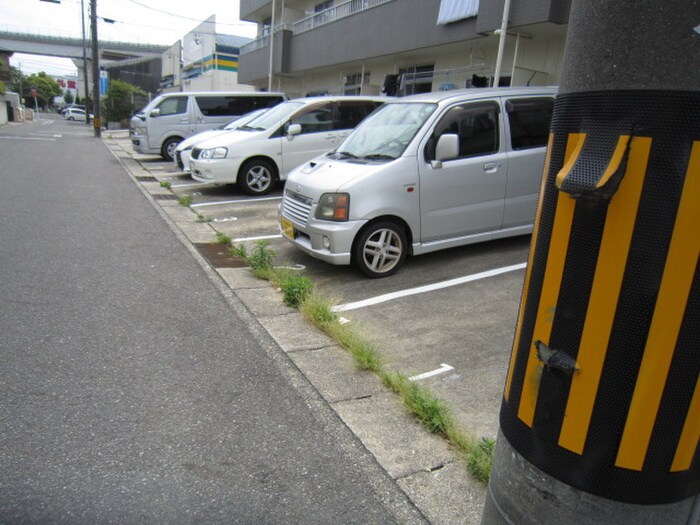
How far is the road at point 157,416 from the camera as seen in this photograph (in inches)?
96.0

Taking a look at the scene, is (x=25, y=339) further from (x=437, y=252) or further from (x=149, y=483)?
(x=437, y=252)

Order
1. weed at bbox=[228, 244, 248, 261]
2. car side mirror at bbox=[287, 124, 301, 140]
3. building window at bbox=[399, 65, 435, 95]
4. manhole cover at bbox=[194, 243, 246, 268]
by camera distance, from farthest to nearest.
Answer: building window at bbox=[399, 65, 435, 95], car side mirror at bbox=[287, 124, 301, 140], weed at bbox=[228, 244, 248, 261], manhole cover at bbox=[194, 243, 246, 268]

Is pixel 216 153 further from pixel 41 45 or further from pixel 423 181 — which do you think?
pixel 41 45

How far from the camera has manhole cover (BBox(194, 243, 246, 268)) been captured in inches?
245

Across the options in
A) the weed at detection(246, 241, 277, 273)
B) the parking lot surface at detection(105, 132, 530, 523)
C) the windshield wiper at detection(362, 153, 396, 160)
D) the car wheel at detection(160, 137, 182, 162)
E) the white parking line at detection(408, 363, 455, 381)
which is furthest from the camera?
the car wheel at detection(160, 137, 182, 162)

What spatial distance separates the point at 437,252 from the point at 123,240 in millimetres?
4081

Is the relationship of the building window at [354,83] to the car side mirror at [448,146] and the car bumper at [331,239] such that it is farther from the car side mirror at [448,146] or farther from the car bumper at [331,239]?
the car bumper at [331,239]

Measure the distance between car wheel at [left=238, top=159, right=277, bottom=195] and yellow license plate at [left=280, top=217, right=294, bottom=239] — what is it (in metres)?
4.38

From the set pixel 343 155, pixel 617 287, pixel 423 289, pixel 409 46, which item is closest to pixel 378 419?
pixel 617 287

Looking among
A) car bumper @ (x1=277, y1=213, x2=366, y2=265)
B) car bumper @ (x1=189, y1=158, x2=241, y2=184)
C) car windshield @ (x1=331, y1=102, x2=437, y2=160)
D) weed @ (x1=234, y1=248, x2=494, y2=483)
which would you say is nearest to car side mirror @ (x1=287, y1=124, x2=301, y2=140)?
car bumper @ (x1=189, y1=158, x2=241, y2=184)

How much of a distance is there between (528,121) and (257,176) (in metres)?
5.71

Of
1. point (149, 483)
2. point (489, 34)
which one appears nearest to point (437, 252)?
point (149, 483)

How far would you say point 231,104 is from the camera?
49.1ft

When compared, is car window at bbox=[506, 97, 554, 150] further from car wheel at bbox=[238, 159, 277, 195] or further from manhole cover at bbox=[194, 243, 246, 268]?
car wheel at bbox=[238, 159, 277, 195]
